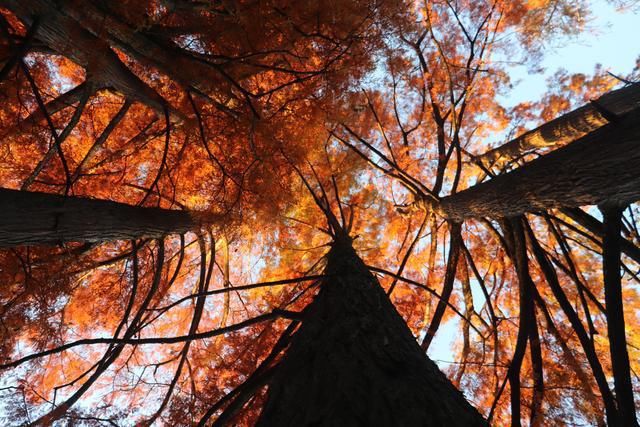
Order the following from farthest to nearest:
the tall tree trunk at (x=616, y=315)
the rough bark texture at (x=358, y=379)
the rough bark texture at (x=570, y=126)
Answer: the rough bark texture at (x=570, y=126)
the tall tree trunk at (x=616, y=315)
the rough bark texture at (x=358, y=379)

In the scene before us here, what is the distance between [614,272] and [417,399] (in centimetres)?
172

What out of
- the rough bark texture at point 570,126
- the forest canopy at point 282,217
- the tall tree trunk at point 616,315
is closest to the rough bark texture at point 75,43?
the forest canopy at point 282,217

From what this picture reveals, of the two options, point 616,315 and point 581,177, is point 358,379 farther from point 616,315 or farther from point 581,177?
point 581,177

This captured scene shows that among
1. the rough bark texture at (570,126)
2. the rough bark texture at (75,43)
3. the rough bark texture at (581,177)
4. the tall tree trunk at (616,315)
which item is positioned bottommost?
the tall tree trunk at (616,315)

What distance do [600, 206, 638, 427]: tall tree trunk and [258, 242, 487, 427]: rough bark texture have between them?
1.13 meters

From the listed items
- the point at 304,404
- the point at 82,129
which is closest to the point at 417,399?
the point at 304,404

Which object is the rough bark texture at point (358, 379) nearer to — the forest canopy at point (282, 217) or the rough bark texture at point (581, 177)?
the forest canopy at point (282, 217)

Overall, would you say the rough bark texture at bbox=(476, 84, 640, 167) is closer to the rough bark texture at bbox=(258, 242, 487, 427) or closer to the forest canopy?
the forest canopy

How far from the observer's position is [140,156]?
5.04m

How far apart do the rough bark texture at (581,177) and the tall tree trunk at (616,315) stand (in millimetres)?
151

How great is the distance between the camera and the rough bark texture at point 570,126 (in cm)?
341

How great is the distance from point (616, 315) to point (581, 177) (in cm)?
92

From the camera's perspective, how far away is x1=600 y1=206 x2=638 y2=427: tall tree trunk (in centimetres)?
191

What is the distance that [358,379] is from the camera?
149 centimetres
